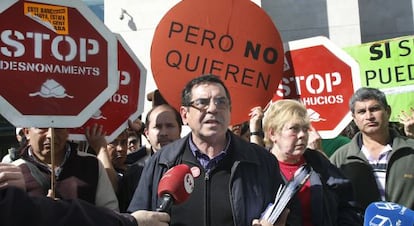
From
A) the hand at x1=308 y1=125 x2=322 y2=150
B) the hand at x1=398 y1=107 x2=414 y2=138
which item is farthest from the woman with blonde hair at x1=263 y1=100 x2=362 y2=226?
the hand at x1=398 y1=107 x2=414 y2=138

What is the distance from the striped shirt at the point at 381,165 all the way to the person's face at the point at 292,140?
2.23 ft

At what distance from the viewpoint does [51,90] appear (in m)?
2.74

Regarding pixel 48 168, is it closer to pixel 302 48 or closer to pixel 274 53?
pixel 274 53

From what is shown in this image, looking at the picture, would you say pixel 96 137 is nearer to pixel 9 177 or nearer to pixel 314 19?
pixel 9 177

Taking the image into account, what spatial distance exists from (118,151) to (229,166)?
59.8 inches

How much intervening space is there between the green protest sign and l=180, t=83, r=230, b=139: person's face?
2.39 metres

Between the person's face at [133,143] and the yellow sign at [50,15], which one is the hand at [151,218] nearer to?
the yellow sign at [50,15]

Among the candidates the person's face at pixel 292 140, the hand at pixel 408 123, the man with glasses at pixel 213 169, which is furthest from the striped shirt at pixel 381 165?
the man with glasses at pixel 213 169

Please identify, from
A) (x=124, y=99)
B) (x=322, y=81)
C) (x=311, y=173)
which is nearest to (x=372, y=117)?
(x=322, y=81)

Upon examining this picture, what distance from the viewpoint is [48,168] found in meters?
2.88

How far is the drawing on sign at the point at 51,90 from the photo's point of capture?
271cm

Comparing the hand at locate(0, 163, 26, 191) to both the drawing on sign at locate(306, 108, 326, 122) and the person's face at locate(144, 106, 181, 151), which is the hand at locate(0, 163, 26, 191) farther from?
the drawing on sign at locate(306, 108, 326, 122)

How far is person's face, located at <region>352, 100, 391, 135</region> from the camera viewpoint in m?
3.53

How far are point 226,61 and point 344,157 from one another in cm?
102
